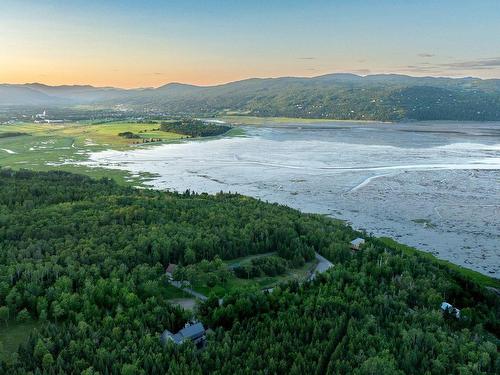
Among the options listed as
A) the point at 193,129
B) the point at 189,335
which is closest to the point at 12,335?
the point at 189,335

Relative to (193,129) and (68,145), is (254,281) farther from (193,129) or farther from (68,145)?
(193,129)

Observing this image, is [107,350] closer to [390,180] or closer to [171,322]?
[171,322]

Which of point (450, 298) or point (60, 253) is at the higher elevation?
point (60, 253)

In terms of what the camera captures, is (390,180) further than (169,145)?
No

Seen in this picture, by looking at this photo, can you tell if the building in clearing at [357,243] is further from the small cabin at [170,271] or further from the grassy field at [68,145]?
the grassy field at [68,145]

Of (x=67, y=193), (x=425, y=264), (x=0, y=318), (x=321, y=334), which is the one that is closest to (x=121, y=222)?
(x=67, y=193)
